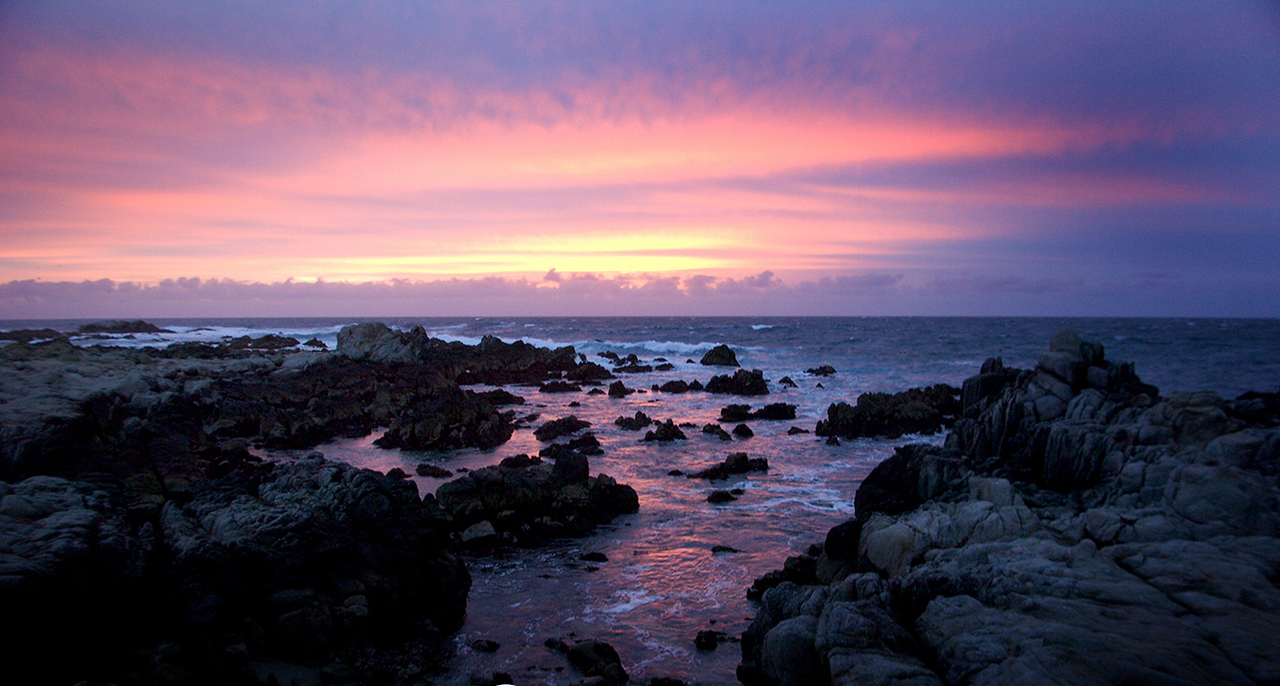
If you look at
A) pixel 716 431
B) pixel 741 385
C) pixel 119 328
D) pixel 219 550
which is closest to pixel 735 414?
pixel 716 431

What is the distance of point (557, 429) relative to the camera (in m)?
22.3

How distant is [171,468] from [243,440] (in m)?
10.6

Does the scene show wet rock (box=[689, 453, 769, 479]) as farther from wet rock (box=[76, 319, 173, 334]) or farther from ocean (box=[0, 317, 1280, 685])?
wet rock (box=[76, 319, 173, 334])

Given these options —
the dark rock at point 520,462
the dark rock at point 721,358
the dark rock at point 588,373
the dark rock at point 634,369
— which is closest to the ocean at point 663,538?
the dark rock at point 520,462

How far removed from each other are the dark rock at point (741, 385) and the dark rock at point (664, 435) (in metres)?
12.8

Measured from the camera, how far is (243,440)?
64.5 ft

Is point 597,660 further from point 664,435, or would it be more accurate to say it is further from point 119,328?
point 119,328

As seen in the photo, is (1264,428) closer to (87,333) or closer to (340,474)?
(340,474)

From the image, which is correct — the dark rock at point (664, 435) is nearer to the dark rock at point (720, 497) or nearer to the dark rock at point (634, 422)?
the dark rock at point (634, 422)

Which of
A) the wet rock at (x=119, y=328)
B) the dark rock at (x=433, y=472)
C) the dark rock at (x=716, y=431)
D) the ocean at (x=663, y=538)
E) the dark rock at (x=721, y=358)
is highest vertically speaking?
the wet rock at (x=119, y=328)

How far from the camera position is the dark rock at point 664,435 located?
69.9ft

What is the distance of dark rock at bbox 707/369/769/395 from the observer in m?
33.8

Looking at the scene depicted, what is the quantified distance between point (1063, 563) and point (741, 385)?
27503mm

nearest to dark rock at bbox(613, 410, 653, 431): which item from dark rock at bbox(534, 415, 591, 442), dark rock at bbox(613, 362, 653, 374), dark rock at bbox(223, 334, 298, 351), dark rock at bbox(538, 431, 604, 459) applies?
dark rock at bbox(534, 415, 591, 442)
